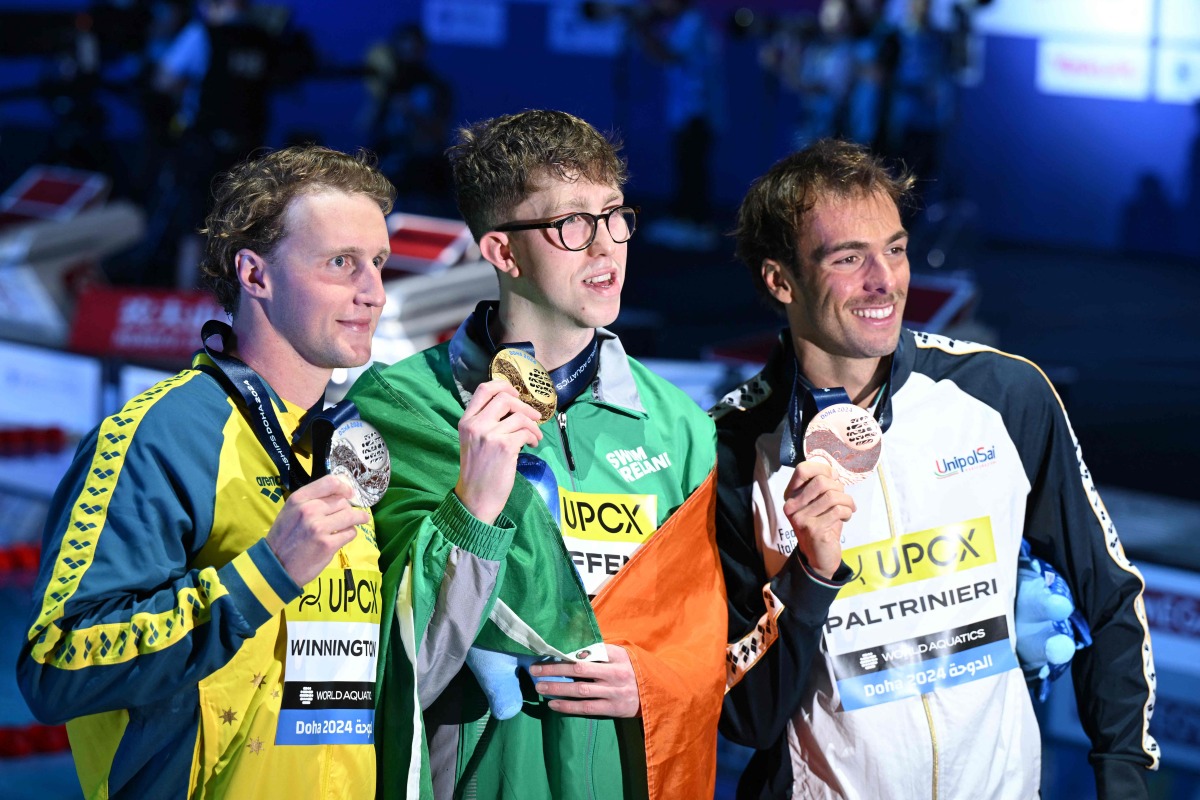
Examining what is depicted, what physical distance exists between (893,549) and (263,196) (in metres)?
1.29

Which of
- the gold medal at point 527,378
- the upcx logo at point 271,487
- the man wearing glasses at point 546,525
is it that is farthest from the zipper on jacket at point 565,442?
the upcx logo at point 271,487

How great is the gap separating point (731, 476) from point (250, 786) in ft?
3.47

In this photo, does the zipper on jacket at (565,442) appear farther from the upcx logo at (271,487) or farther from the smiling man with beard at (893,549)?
the upcx logo at (271,487)

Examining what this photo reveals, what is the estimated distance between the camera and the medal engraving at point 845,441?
253 centimetres

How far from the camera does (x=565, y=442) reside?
2.58 m

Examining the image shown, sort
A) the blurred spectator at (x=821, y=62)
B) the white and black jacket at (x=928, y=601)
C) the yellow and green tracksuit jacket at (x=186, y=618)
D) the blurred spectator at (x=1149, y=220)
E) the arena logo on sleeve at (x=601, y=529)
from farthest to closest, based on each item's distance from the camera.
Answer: the blurred spectator at (x=1149, y=220)
the blurred spectator at (x=821, y=62)
the white and black jacket at (x=928, y=601)
the arena logo on sleeve at (x=601, y=529)
the yellow and green tracksuit jacket at (x=186, y=618)

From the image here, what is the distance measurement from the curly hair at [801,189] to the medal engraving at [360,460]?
36.6 inches

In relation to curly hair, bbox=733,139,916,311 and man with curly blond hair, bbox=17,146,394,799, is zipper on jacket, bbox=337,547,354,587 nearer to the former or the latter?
man with curly blond hair, bbox=17,146,394,799

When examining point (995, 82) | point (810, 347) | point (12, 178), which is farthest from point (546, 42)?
point (810, 347)

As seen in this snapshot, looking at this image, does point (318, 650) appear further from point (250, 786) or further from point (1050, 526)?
point (1050, 526)

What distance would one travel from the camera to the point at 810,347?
280cm

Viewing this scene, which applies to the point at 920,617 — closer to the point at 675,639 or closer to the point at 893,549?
the point at 893,549

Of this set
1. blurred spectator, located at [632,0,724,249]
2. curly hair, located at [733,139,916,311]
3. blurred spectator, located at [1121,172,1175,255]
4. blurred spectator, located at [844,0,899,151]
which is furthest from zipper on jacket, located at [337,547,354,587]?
blurred spectator, located at [1121,172,1175,255]

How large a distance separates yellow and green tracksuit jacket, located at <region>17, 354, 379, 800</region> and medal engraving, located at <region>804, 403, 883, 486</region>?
79 centimetres
